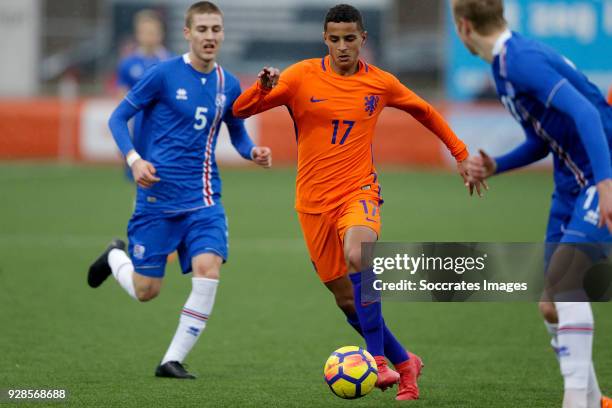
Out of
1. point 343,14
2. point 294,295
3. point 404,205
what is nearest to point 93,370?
point 343,14

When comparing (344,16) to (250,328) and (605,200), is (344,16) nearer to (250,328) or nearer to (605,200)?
(605,200)

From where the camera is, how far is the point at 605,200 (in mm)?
4461

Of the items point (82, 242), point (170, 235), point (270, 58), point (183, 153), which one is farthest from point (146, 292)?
point (270, 58)

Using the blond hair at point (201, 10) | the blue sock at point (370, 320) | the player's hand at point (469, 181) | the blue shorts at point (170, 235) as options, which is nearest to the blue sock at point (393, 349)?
the blue sock at point (370, 320)

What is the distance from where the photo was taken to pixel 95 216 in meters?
14.9

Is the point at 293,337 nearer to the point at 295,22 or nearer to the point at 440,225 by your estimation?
the point at 440,225

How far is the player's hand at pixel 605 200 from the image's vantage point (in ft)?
14.6

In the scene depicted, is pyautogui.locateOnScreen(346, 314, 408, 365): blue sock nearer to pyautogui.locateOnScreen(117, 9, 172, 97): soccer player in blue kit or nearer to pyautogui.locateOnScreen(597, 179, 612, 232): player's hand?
pyautogui.locateOnScreen(597, 179, 612, 232): player's hand

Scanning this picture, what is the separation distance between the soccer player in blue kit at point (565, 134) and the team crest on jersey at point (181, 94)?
7.86 ft

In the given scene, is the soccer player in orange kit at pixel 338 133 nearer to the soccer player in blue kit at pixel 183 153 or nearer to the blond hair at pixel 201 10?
the soccer player in blue kit at pixel 183 153

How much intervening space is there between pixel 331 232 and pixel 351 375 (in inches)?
36.8

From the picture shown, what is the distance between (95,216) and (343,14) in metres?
9.48

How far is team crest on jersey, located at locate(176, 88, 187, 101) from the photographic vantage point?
6785 millimetres

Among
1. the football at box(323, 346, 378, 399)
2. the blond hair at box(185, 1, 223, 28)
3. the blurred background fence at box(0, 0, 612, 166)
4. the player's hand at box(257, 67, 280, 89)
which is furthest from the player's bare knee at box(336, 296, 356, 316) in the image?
the blurred background fence at box(0, 0, 612, 166)
